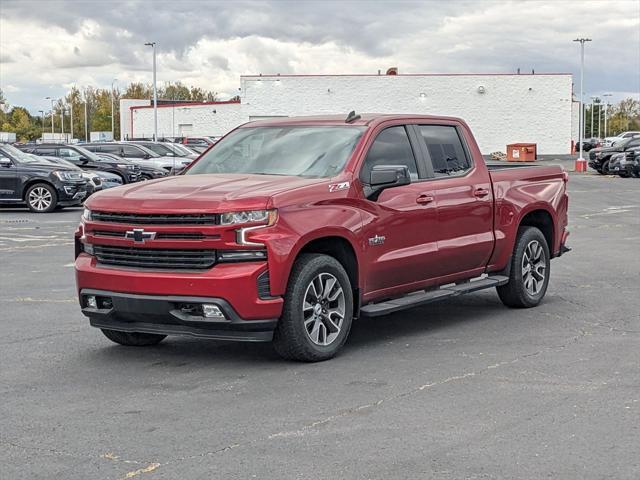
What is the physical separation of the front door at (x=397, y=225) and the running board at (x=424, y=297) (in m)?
0.12

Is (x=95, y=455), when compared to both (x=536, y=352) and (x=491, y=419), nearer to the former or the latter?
(x=491, y=419)

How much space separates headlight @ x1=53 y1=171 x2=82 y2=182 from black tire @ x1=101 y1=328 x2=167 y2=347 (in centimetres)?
1737

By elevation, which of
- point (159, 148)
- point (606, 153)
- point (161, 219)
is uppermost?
point (159, 148)

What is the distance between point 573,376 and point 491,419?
1.34m

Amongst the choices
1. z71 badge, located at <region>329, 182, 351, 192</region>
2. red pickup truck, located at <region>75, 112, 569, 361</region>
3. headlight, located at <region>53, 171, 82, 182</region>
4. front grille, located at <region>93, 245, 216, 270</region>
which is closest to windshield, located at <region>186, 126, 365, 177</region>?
red pickup truck, located at <region>75, 112, 569, 361</region>

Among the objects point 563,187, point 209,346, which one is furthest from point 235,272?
point 563,187

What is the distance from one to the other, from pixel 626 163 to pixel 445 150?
34800mm

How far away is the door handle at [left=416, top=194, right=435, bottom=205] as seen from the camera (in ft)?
28.2

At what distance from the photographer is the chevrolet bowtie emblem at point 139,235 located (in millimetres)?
7285

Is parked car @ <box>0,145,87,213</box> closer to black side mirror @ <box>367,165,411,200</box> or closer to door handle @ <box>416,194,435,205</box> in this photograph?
door handle @ <box>416,194,435,205</box>

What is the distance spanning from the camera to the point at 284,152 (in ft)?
27.9

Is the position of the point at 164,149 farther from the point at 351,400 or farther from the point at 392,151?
the point at 351,400

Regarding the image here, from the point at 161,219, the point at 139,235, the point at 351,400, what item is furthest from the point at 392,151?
the point at 351,400

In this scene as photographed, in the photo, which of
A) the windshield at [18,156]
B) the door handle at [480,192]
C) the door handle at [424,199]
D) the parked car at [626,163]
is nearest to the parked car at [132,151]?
the windshield at [18,156]
